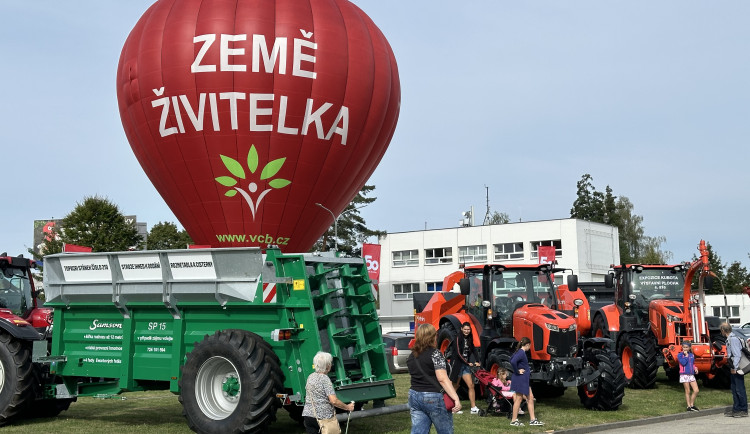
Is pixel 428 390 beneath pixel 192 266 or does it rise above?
beneath

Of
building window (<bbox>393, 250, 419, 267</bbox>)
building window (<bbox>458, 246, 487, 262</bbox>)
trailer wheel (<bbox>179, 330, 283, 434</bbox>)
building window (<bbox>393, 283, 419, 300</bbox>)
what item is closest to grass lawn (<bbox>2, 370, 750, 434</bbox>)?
trailer wheel (<bbox>179, 330, 283, 434</bbox>)

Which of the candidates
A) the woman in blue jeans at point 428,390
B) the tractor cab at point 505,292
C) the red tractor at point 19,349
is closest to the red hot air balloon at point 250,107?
the tractor cab at point 505,292

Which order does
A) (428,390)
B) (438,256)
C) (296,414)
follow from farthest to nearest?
(438,256) → (296,414) → (428,390)

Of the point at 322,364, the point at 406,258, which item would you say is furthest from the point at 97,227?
the point at 322,364

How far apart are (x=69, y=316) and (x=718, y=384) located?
1418cm

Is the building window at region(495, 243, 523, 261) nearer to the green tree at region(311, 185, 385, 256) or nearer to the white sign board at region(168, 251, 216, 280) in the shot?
the green tree at region(311, 185, 385, 256)

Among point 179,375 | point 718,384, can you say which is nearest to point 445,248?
point 718,384

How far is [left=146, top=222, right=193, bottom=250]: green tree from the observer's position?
69.8m

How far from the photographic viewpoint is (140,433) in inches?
515

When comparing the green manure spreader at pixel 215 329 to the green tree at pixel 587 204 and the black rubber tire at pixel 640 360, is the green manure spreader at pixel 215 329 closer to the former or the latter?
the black rubber tire at pixel 640 360

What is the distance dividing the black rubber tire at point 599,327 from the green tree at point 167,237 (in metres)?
50.9

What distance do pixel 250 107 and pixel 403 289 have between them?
41.4 meters

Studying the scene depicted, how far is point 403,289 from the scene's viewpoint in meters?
66.6

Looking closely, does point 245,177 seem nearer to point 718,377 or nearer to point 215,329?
point 718,377
